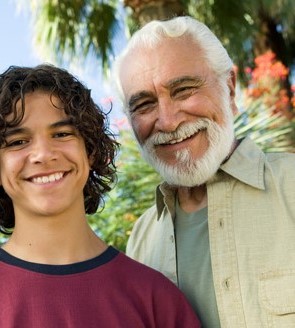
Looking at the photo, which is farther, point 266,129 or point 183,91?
point 266,129

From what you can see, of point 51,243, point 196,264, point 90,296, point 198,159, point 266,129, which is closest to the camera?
point 90,296

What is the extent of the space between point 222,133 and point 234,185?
0.73ft

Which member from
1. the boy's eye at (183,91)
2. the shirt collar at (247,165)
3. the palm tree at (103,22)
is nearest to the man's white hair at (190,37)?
the boy's eye at (183,91)

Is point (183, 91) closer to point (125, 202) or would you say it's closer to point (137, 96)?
point (137, 96)

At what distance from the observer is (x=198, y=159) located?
260 centimetres

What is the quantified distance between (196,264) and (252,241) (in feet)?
0.80

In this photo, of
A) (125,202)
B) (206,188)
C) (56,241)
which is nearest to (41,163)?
(56,241)

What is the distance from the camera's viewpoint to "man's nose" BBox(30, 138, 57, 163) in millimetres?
2045

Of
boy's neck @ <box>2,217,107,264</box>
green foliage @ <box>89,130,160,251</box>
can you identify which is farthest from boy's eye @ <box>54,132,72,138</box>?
green foliage @ <box>89,130,160,251</box>

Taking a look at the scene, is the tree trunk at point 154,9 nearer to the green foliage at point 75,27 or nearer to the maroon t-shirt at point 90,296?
the green foliage at point 75,27

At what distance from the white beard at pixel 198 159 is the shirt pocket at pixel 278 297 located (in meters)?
0.46

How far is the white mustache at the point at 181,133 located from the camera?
2.58 metres

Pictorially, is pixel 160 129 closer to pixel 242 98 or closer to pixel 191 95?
pixel 191 95

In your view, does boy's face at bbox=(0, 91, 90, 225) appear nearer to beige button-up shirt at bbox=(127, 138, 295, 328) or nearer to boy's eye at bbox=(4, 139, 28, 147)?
boy's eye at bbox=(4, 139, 28, 147)
